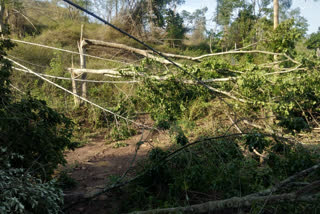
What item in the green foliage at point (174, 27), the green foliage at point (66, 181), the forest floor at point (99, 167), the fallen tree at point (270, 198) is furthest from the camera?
the green foliage at point (174, 27)

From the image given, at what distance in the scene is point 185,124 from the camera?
5.34 metres

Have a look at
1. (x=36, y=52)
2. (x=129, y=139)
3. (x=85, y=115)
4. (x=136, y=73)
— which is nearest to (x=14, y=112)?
(x=136, y=73)

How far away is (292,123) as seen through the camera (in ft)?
8.50

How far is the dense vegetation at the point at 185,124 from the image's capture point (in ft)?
7.38

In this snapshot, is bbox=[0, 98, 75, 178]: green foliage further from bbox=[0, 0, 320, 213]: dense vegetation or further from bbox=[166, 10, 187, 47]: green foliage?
bbox=[166, 10, 187, 47]: green foliage

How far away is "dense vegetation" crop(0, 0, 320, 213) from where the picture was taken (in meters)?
2.25

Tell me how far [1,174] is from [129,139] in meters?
3.53

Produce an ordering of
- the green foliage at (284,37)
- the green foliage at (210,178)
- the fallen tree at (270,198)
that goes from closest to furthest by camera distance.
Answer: the fallen tree at (270,198) → the green foliage at (210,178) → the green foliage at (284,37)

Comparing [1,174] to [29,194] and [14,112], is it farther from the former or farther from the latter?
[14,112]

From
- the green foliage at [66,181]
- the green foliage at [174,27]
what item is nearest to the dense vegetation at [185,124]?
the green foliage at [66,181]

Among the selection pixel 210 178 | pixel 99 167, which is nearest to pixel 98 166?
pixel 99 167

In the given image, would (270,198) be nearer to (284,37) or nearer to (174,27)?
(284,37)

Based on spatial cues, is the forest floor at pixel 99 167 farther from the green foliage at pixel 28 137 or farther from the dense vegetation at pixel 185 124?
the green foliage at pixel 28 137

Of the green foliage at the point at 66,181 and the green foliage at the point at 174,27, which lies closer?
the green foliage at the point at 66,181
